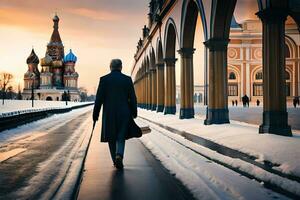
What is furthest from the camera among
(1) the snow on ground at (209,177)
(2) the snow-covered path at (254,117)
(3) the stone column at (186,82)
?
(3) the stone column at (186,82)

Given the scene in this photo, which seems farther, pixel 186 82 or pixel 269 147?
pixel 186 82

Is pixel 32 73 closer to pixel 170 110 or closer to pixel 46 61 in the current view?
pixel 46 61

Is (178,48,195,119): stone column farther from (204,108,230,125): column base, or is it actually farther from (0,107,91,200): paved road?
(0,107,91,200): paved road

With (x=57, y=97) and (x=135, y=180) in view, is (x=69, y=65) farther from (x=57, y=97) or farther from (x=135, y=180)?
(x=135, y=180)

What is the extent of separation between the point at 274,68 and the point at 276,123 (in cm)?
160

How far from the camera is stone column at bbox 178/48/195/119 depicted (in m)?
20.3

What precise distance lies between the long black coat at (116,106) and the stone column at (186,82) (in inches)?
557

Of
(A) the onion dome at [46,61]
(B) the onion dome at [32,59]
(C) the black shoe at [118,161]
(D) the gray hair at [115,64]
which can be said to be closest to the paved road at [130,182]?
(C) the black shoe at [118,161]

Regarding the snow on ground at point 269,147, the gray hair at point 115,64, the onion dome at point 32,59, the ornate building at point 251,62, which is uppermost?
the onion dome at point 32,59

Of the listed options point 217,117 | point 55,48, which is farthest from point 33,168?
point 55,48

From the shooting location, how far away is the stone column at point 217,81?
1539 centimetres

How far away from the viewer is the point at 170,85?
25.4 m

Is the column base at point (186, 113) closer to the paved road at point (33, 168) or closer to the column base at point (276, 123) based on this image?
the column base at point (276, 123)

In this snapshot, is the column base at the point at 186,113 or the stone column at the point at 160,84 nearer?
the column base at the point at 186,113
